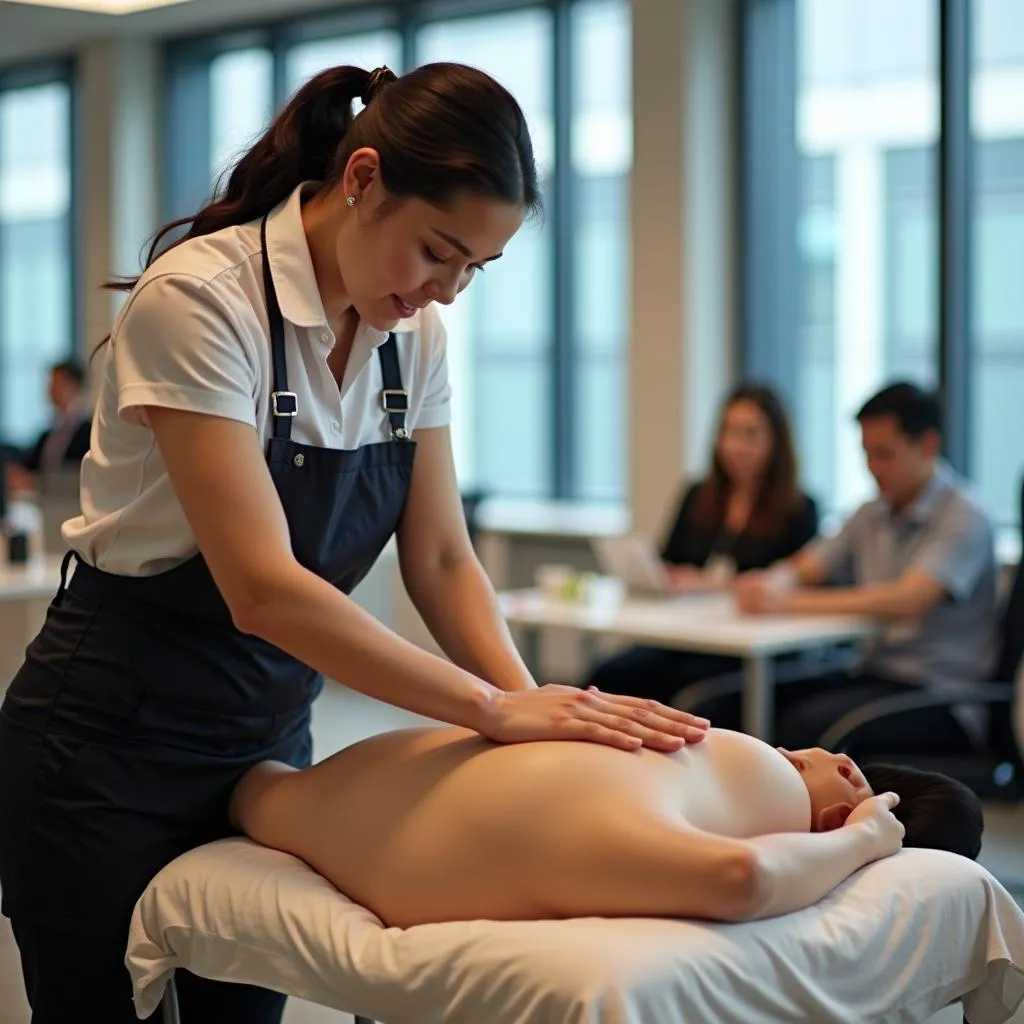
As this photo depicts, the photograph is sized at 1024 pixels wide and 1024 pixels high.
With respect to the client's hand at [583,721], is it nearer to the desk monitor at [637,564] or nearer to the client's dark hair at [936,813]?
the client's dark hair at [936,813]

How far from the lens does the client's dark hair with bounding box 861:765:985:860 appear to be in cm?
179

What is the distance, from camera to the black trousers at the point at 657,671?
4.55m

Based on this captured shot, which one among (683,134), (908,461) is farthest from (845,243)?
(908,461)

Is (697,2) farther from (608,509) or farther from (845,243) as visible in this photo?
(608,509)

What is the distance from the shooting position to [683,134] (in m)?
6.05

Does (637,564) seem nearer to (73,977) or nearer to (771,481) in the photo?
(771,481)

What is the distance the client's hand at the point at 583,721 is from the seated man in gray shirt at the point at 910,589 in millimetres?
2310

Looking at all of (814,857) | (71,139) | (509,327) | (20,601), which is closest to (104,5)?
(71,139)

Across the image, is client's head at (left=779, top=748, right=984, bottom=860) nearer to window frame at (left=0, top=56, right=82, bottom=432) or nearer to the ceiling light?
the ceiling light

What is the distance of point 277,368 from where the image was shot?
164 centimetres

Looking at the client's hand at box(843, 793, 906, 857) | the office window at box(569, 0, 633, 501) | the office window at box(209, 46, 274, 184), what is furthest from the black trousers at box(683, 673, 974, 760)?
the office window at box(209, 46, 274, 184)

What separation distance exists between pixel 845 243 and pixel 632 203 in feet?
2.76

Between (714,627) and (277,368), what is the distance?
2507mm

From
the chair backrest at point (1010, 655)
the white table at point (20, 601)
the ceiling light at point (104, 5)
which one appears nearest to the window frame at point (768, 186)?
the chair backrest at point (1010, 655)
